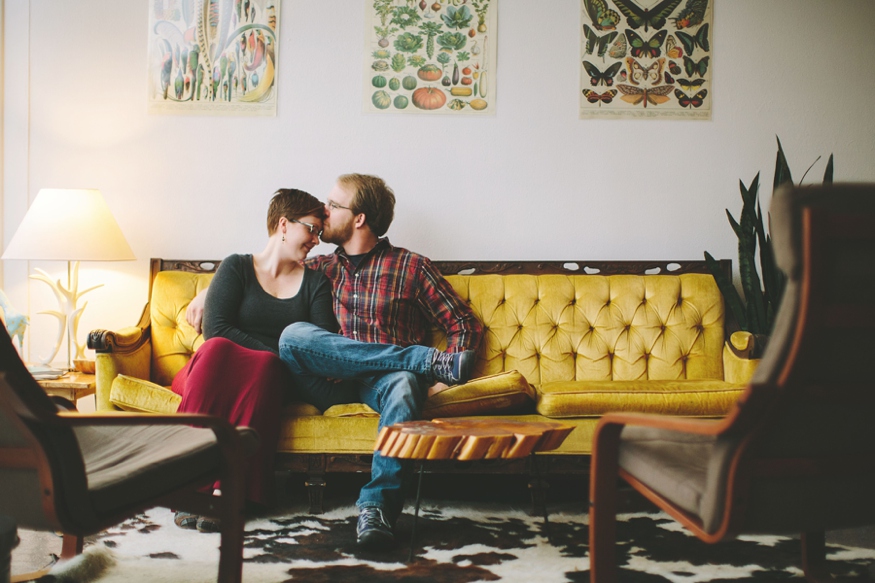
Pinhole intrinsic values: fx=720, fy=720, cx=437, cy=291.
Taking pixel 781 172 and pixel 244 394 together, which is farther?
pixel 781 172

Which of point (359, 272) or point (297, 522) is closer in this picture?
point (297, 522)

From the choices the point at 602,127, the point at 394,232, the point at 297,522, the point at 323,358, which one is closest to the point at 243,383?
the point at 323,358

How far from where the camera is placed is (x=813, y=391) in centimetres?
117

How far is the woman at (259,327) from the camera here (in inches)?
88.3

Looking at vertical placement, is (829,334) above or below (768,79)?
below

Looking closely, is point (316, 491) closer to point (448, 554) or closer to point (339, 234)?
point (448, 554)

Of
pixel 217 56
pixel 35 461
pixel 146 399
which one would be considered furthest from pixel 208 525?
pixel 217 56

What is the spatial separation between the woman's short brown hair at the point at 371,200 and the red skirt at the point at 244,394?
76cm

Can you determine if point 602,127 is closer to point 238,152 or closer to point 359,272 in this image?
point 359,272

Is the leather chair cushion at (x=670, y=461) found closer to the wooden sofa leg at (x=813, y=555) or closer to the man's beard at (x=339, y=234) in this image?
the wooden sofa leg at (x=813, y=555)

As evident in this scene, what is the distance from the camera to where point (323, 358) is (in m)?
2.38

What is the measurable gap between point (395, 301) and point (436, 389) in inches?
17.3

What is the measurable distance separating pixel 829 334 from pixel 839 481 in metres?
0.28

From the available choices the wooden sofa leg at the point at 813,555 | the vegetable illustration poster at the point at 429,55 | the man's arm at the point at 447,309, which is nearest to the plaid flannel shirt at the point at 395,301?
the man's arm at the point at 447,309
